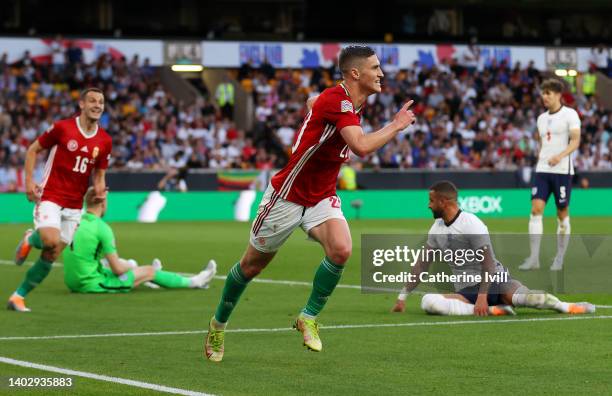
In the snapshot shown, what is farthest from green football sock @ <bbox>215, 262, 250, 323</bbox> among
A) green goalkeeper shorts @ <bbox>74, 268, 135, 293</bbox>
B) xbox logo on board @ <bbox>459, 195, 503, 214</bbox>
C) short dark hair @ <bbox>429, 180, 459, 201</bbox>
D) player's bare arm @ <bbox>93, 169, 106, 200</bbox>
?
xbox logo on board @ <bbox>459, 195, 503, 214</bbox>

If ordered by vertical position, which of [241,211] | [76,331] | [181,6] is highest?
[181,6]

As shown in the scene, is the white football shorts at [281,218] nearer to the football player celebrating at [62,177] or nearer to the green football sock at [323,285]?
the green football sock at [323,285]

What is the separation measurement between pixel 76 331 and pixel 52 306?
242 cm

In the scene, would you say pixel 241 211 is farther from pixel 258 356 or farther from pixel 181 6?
pixel 258 356

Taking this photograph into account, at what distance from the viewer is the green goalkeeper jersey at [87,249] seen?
14.4 m

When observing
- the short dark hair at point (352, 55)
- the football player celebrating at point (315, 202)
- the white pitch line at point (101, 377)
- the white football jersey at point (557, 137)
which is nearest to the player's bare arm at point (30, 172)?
the white pitch line at point (101, 377)

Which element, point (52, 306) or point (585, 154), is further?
point (585, 154)

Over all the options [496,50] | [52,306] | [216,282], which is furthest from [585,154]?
[52,306]

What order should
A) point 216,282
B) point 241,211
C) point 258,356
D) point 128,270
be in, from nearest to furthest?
point 258,356
point 128,270
point 216,282
point 241,211

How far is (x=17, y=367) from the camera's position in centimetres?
872

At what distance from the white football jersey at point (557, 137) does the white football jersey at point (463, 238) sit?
567 centimetres

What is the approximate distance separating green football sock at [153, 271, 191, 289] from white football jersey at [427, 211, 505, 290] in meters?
4.38

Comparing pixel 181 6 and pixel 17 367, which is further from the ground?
pixel 181 6

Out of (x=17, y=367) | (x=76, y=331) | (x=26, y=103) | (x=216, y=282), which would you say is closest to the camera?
(x=17, y=367)
